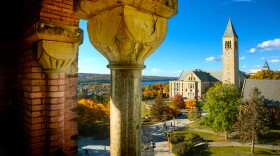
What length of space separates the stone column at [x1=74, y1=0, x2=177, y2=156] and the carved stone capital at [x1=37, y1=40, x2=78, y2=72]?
142cm

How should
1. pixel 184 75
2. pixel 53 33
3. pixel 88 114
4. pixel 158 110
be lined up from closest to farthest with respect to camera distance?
pixel 53 33, pixel 88 114, pixel 158 110, pixel 184 75

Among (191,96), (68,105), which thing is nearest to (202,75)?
(191,96)

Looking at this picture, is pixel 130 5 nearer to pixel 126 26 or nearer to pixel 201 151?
pixel 126 26

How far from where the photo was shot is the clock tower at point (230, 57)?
208 feet

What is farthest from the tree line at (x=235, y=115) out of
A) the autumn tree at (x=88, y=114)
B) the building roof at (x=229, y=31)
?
the building roof at (x=229, y=31)

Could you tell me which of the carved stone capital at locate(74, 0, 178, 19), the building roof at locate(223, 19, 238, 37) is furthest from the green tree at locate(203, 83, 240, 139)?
the building roof at locate(223, 19, 238, 37)

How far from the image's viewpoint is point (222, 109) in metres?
30.8

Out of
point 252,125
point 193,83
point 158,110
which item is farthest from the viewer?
point 193,83

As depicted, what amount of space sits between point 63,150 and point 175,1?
270 cm

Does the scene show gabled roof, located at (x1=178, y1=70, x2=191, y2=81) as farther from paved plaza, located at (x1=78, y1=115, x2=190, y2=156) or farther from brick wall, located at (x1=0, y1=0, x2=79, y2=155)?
brick wall, located at (x1=0, y1=0, x2=79, y2=155)

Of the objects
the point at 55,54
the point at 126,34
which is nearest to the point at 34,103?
the point at 55,54

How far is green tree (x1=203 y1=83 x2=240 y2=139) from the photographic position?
2995cm

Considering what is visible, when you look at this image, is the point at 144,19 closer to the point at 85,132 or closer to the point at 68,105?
the point at 68,105

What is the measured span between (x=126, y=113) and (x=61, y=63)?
1.84m
